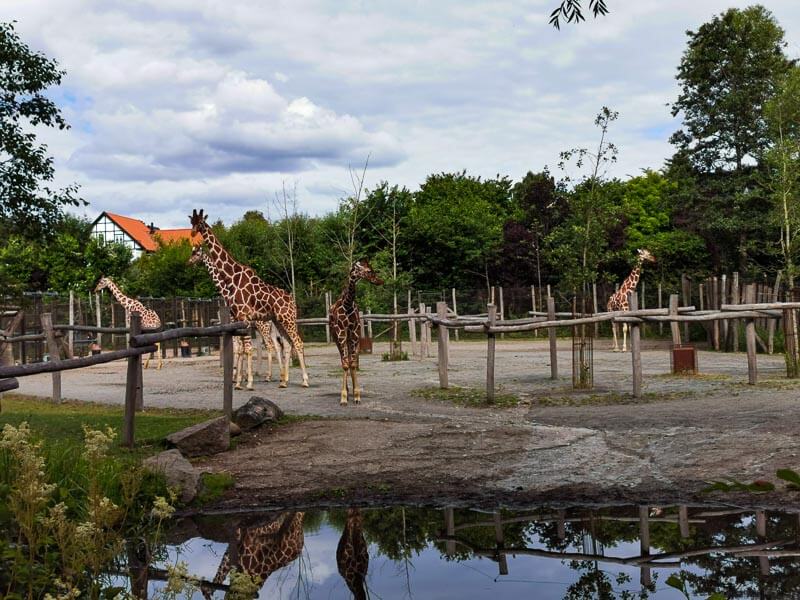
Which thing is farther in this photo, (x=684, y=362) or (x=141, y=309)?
(x=141, y=309)

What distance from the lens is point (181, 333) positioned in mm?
8758

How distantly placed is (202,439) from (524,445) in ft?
9.80

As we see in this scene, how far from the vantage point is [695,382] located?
13.7m

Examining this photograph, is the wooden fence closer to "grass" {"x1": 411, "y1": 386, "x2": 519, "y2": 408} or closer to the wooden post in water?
"grass" {"x1": 411, "y1": 386, "x2": 519, "y2": 408}

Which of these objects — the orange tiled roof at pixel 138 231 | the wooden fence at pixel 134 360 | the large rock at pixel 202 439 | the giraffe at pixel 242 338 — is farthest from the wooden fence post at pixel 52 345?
the orange tiled roof at pixel 138 231

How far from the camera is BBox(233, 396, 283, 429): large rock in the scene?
941 cm

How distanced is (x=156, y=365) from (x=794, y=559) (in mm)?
17891

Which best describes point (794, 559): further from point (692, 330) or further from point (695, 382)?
Result: point (692, 330)

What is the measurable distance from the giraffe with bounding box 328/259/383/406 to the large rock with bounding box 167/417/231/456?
3.59 meters

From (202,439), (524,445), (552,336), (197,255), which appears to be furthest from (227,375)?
(197,255)

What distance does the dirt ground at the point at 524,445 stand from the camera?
272 inches

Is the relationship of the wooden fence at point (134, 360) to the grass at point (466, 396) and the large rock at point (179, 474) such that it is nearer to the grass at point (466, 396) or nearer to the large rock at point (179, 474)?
the large rock at point (179, 474)

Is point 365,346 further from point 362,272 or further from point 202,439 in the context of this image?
point 202,439

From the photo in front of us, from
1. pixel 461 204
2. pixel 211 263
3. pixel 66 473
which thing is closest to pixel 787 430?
pixel 66 473
